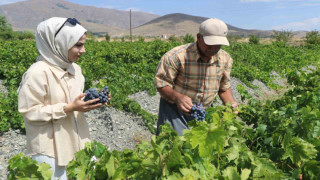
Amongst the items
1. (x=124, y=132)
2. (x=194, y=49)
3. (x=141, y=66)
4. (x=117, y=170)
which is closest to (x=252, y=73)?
(x=141, y=66)

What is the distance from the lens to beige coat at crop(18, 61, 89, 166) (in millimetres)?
2125

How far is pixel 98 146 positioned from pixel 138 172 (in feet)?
0.89

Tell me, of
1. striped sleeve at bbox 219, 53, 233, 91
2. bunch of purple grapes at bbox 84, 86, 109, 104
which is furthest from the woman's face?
striped sleeve at bbox 219, 53, 233, 91

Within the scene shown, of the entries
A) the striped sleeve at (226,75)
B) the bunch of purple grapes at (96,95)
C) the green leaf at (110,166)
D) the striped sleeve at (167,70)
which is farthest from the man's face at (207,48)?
the green leaf at (110,166)

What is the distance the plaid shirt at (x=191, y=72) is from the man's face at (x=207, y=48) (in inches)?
2.8

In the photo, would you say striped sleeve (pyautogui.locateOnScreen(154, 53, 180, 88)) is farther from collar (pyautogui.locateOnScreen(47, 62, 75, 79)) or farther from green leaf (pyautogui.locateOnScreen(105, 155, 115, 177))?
green leaf (pyautogui.locateOnScreen(105, 155, 115, 177))

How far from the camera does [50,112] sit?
216cm

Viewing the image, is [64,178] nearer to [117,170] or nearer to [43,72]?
[43,72]

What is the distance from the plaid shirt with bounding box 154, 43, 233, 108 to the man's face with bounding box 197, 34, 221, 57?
7 cm

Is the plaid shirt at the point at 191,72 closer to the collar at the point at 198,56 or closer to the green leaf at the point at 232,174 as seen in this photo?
the collar at the point at 198,56

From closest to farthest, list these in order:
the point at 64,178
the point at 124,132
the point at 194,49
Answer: the point at 64,178, the point at 194,49, the point at 124,132

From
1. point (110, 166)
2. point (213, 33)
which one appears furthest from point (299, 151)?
point (213, 33)

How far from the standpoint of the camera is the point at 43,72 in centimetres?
217

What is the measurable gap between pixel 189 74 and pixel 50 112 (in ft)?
4.26
